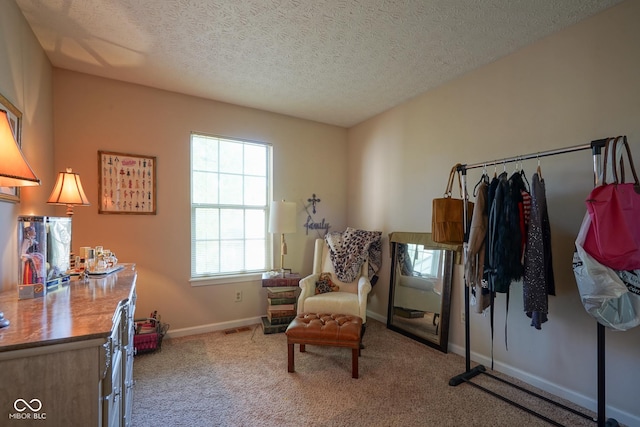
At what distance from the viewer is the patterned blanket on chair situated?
10.8 feet

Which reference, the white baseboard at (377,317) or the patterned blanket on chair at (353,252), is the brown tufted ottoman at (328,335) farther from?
the white baseboard at (377,317)

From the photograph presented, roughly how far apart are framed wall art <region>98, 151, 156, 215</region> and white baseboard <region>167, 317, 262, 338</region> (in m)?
1.26

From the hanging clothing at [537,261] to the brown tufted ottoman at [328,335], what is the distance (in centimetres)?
118

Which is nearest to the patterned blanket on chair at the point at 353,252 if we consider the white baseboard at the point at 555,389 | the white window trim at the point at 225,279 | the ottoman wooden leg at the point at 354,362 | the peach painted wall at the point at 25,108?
the white window trim at the point at 225,279

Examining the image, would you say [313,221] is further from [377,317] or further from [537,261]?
[537,261]

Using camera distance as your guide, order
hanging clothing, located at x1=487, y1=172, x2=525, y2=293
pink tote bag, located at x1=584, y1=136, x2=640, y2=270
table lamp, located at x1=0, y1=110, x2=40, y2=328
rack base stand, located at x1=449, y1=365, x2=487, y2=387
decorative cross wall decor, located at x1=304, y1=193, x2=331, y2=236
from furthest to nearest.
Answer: decorative cross wall decor, located at x1=304, y1=193, x2=331, y2=236
rack base stand, located at x1=449, y1=365, x2=487, y2=387
hanging clothing, located at x1=487, y1=172, x2=525, y2=293
pink tote bag, located at x1=584, y1=136, x2=640, y2=270
table lamp, located at x1=0, y1=110, x2=40, y2=328

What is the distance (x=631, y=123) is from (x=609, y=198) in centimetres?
68

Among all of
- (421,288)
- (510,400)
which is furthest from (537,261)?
(421,288)

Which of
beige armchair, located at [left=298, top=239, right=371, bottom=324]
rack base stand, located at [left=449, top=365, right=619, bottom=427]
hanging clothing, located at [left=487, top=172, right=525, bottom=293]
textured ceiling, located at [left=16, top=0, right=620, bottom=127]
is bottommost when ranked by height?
rack base stand, located at [left=449, top=365, right=619, bottom=427]

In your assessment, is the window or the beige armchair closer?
the beige armchair

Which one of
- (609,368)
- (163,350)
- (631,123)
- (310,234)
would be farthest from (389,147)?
(163,350)

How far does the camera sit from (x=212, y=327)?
3.21 m

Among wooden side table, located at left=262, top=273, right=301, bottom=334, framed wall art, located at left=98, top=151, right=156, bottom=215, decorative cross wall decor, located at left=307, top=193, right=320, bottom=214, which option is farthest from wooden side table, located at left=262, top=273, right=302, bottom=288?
framed wall art, located at left=98, top=151, right=156, bottom=215

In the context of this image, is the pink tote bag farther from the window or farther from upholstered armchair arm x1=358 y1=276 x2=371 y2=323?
the window
